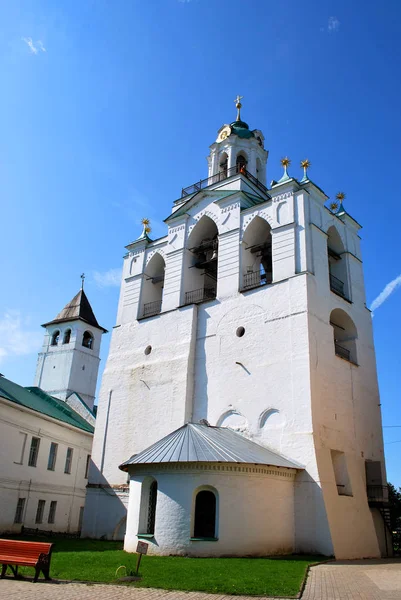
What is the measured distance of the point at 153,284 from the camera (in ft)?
90.9

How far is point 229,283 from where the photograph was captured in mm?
22922

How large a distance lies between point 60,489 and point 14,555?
19596 millimetres

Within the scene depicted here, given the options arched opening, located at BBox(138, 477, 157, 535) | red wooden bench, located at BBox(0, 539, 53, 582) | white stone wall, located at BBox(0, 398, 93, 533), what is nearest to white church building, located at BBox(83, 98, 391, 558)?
arched opening, located at BBox(138, 477, 157, 535)

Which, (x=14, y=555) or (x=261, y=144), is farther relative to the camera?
(x=261, y=144)

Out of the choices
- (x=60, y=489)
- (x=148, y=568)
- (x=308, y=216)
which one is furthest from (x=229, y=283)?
(x=60, y=489)

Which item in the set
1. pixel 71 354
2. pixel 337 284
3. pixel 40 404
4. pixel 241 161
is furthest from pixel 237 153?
pixel 71 354

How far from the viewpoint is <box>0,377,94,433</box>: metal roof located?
85.3 feet

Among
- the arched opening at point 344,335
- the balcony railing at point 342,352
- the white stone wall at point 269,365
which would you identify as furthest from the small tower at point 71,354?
the balcony railing at point 342,352

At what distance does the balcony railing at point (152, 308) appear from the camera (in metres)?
26.5

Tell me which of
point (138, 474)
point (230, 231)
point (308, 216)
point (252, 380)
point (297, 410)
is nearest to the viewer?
point (138, 474)

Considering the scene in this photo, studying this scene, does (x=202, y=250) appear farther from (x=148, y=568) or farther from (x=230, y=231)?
(x=148, y=568)

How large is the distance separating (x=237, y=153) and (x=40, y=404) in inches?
730

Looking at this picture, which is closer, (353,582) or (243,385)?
(353,582)

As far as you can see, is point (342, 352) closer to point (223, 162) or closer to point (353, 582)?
point (353, 582)
